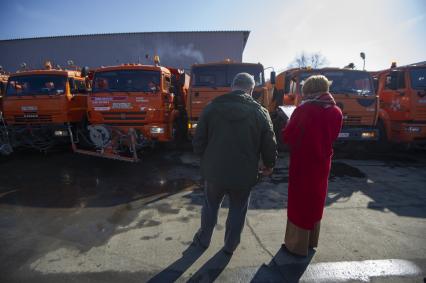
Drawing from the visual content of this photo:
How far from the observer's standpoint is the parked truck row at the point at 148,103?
643cm

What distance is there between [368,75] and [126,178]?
Result: 6.54 metres

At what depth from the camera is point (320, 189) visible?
8.47ft

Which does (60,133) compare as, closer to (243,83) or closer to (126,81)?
(126,81)

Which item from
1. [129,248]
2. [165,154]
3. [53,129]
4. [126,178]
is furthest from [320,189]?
[53,129]

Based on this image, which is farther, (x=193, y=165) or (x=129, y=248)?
(x=193, y=165)

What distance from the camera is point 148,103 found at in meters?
6.42

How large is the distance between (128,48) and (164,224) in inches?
639

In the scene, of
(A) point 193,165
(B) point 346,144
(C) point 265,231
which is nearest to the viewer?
(C) point 265,231

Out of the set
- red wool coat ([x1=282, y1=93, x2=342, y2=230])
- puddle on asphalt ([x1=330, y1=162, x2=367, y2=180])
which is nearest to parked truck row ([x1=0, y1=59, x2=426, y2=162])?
puddle on asphalt ([x1=330, y1=162, x2=367, y2=180])

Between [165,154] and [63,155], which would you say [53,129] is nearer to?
[63,155]

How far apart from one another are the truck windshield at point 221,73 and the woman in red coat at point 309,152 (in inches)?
176

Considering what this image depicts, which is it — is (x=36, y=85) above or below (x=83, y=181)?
above

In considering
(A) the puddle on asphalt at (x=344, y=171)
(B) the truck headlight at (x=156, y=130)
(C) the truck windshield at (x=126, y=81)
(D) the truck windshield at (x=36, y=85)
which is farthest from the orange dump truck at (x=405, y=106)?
(D) the truck windshield at (x=36, y=85)

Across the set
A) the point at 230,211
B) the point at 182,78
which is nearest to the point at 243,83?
the point at 230,211
